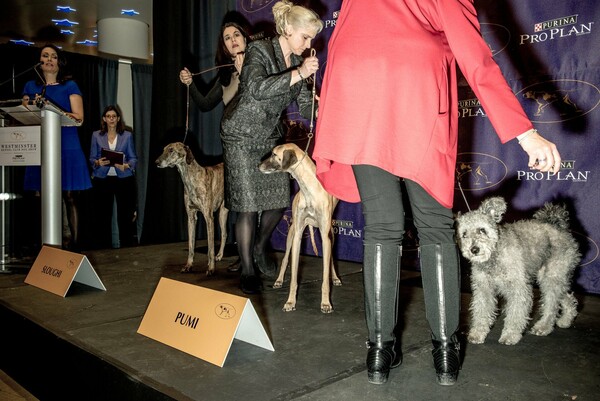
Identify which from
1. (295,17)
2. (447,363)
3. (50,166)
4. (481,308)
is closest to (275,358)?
(447,363)

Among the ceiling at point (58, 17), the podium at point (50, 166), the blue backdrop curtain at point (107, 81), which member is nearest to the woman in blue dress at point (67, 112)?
the podium at point (50, 166)

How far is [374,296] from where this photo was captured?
5.11 feet

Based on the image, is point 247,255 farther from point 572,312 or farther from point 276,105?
point 572,312

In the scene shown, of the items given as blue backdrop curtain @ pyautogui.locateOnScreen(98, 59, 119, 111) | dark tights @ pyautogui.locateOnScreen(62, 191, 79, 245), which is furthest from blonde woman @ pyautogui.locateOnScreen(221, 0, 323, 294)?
blue backdrop curtain @ pyautogui.locateOnScreen(98, 59, 119, 111)

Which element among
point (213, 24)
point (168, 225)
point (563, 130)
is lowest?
point (168, 225)

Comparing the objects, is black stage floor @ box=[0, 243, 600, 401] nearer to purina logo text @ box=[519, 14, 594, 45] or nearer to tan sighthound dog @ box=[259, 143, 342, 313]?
tan sighthound dog @ box=[259, 143, 342, 313]

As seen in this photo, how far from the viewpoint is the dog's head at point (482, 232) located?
2084 mm

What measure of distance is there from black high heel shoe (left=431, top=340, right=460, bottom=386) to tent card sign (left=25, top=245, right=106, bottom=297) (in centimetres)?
211

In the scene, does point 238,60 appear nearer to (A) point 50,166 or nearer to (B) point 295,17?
(B) point 295,17

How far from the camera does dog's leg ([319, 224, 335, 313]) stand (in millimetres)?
2535

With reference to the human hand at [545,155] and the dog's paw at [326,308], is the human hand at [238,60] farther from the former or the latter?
the human hand at [545,155]

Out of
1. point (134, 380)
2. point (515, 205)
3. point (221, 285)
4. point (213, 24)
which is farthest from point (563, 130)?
point (213, 24)

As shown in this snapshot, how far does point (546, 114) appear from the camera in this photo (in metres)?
3.11

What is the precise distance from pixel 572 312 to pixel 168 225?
4405 mm
